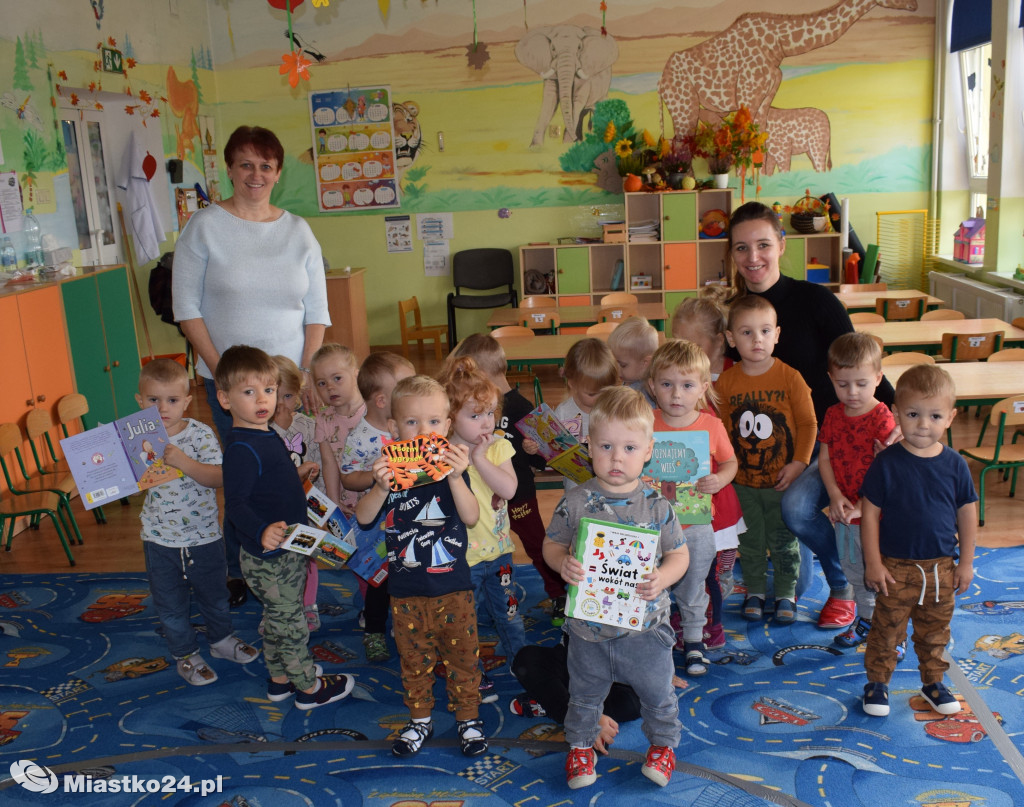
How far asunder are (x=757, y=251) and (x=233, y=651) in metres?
2.36

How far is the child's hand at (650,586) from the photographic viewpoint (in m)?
2.16

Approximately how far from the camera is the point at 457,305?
8773 millimetres

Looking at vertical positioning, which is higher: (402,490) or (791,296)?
(791,296)

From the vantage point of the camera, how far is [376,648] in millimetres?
3121

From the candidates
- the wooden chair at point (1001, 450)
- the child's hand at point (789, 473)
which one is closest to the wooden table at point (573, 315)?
the wooden chair at point (1001, 450)

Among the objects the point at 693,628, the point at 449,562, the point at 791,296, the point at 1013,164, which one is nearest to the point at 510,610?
the point at 449,562

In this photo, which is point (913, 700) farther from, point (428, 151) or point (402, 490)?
point (428, 151)

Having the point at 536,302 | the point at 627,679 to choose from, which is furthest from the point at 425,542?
the point at 536,302

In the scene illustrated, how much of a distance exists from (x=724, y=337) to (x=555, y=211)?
19.8 feet

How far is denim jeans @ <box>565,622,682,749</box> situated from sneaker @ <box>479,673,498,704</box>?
0.46 m

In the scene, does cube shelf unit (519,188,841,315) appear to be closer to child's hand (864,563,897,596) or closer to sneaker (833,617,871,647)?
sneaker (833,617,871,647)

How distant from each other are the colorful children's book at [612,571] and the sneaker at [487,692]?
2.48ft

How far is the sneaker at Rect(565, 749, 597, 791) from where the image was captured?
7.75 ft

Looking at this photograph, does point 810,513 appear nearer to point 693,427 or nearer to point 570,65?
point 693,427
